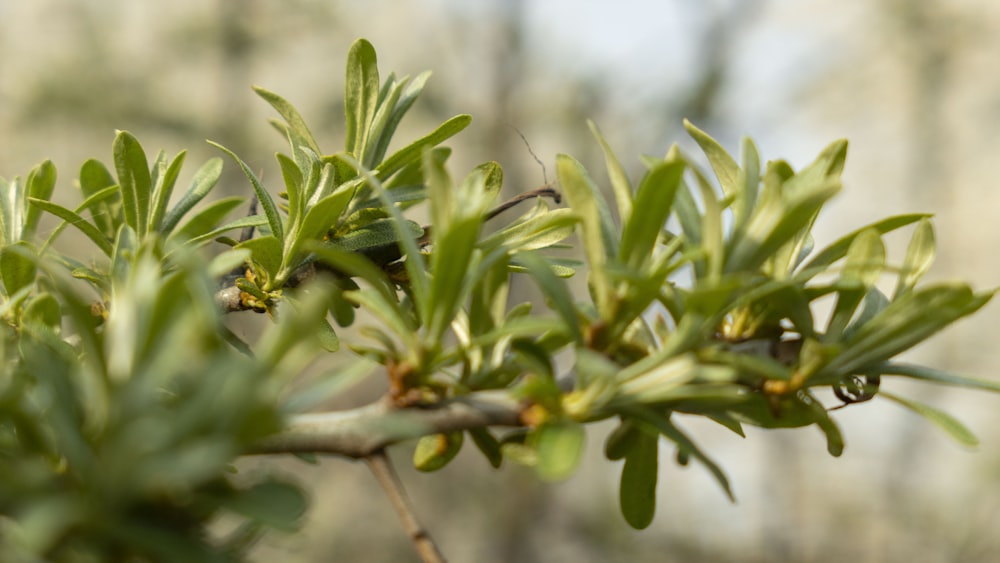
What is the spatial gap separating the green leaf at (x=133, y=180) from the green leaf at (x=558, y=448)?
275 mm

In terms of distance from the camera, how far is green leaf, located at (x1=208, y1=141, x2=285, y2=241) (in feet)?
1.34

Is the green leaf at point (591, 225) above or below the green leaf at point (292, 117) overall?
below

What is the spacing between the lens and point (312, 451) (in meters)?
0.30

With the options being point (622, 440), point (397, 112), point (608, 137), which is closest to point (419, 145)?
point (397, 112)

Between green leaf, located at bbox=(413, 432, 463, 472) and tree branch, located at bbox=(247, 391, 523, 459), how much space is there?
0.08 meters

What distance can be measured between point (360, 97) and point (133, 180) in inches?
5.4

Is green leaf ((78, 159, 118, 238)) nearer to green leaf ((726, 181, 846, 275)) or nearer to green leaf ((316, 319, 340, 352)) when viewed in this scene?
green leaf ((316, 319, 340, 352))

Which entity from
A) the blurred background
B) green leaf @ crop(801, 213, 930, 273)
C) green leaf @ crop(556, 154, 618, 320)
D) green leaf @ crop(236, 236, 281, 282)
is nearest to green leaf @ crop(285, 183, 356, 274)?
green leaf @ crop(236, 236, 281, 282)

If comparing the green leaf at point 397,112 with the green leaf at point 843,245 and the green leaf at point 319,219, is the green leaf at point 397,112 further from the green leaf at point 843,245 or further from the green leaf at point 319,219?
the green leaf at point 843,245

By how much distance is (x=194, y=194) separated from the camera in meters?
0.47

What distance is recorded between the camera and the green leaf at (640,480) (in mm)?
393

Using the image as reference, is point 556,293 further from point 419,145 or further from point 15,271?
point 15,271

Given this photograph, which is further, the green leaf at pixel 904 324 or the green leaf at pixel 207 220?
the green leaf at pixel 207 220

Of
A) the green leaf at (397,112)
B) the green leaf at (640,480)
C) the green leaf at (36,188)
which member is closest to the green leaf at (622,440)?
the green leaf at (640,480)
